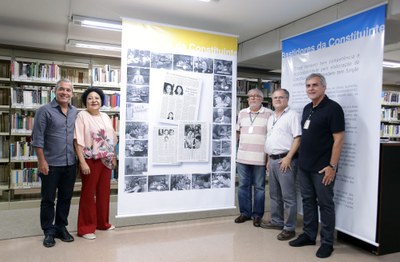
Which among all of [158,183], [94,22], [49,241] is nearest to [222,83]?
[158,183]

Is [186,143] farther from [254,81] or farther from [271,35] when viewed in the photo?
[254,81]

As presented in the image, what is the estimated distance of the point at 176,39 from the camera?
12.1 ft

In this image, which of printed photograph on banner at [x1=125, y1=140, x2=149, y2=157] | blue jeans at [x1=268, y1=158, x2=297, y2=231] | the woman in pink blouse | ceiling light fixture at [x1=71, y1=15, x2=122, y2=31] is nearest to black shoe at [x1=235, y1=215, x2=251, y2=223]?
blue jeans at [x1=268, y1=158, x2=297, y2=231]

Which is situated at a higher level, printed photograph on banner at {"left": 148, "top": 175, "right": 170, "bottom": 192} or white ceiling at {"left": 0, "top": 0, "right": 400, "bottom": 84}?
white ceiling at {"left": 0, "top": 0, "right": 400, "bottom": 84}

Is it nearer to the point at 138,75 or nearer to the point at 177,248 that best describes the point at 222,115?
the point at 138,75

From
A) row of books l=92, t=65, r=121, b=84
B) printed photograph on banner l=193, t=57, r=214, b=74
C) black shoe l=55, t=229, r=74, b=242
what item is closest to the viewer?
black shoe l=55, t=229, r=74, b=242

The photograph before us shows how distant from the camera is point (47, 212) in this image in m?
3.07

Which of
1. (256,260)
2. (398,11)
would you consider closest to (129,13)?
(398,11)

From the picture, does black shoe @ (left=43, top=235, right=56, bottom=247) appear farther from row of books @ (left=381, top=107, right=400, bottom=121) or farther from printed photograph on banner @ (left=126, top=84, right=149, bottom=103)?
row of books @ (left=381, top=107, right=400, bottom=121)

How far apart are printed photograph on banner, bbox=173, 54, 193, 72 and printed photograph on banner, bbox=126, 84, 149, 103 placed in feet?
1.48

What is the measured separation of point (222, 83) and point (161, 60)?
2.72ft

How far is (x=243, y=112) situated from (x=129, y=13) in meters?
1.89

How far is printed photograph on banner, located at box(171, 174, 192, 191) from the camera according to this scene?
370 cm

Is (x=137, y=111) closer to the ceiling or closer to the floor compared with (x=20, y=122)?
closer to the ceiling
